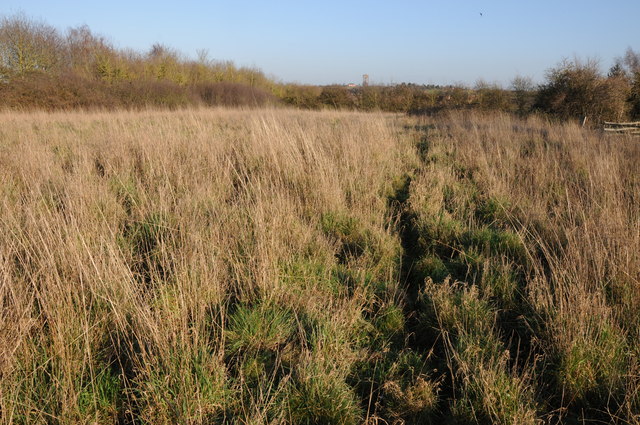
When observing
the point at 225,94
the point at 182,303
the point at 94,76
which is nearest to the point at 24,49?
the point at 94,76

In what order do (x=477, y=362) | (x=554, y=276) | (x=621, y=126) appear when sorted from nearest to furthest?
1. (x=477, y=362)
2. (x=554, y=276)
3. (x=621, y=126)

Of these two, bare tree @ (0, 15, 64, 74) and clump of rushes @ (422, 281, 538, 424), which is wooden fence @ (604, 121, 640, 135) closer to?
clump of rushes @ (422, 281, 538, 424)

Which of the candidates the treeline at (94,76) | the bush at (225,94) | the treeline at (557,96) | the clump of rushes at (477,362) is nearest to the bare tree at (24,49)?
the treeline at (94,76)

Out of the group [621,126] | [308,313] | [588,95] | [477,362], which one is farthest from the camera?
[588,95]

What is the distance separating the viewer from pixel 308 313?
2.43m

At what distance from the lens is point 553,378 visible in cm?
204

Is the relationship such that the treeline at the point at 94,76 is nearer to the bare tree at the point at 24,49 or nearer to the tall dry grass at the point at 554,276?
the bare tree at the point at 24,49

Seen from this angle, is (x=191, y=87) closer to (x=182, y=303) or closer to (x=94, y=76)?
(x=94, y=76)

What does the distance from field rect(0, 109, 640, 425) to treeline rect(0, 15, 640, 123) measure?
11674 millimetres

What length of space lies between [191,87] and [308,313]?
2465cm

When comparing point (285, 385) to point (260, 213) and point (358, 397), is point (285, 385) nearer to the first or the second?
point (358, 397)

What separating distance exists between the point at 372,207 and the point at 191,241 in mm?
2380

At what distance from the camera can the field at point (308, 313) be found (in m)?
1.81

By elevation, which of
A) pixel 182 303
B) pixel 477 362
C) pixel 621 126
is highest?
pixel 621 126
